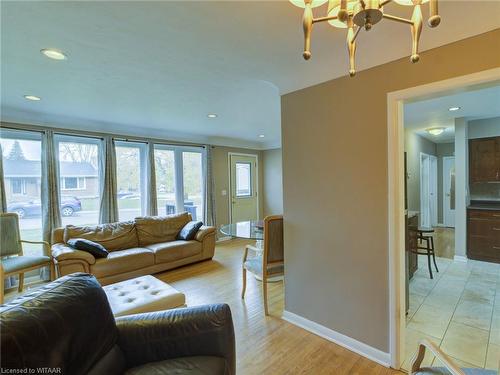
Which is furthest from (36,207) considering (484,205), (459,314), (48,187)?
(484,205)

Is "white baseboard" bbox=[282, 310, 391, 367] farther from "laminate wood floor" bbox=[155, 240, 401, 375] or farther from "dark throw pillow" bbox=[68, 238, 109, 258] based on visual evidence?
"dark throw pillow" bbox=[68, 238, 109, 258]

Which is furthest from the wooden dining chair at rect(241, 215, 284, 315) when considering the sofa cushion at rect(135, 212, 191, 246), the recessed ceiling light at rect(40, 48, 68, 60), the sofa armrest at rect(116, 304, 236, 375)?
the sofa cushion at rect(135, 212, 191, 246)

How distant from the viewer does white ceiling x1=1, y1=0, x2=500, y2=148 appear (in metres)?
1.50

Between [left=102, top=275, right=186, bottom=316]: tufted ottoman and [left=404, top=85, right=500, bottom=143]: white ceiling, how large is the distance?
3.16 meters

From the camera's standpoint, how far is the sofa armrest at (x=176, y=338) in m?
1.38

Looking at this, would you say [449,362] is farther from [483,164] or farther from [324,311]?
[483,164]

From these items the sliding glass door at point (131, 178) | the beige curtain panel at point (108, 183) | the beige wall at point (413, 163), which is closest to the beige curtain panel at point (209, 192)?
the sliding glass door at point (131, 178)

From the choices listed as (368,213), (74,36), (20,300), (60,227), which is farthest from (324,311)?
(60,227)

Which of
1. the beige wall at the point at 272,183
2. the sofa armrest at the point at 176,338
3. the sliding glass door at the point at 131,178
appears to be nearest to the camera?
the sofa armrest at the point at 176,338

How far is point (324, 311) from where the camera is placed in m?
2.29

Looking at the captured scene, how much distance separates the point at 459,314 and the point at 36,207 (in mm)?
5515

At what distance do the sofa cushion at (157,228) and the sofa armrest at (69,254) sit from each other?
0.99 meters

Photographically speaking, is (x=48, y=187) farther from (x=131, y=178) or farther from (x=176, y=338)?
(x=176, y=338)

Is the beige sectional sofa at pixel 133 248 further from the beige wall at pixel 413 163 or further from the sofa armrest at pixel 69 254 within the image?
the beige wall at pixel 413 163
